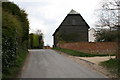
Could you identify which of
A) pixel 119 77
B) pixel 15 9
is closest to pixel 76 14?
pixel 15 9

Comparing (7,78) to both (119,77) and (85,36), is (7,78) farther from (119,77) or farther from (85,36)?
(85,36)

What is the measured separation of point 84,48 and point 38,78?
2876cm

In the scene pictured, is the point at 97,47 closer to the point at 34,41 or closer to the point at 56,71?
the point at 56,71

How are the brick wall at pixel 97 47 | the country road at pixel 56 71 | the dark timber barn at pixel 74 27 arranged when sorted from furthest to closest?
the dark timber barn at pixel 74 27 → the brick wall at pixel 97 47 → the country road at pixel 56 71

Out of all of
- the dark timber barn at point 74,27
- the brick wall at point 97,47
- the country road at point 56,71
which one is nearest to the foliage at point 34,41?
the dark timber barn at point 74,27

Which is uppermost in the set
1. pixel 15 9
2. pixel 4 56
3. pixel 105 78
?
pixel 15 9

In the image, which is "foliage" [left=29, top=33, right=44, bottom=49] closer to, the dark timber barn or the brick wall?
the dark timber barn

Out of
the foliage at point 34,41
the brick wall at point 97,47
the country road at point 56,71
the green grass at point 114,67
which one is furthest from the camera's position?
the foliage at point 34,41

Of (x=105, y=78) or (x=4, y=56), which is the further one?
(x=105, y=78)

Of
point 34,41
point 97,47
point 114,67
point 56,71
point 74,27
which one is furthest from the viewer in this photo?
Answer: point 34,41

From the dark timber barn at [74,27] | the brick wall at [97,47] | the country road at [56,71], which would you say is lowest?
the country road at [56,71]

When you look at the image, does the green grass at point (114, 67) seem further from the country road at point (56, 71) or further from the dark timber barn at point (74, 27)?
the dark timber barn at point (74, 27)

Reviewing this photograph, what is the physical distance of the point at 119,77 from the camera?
44.8 feet

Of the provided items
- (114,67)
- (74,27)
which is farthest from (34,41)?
(114,67)
